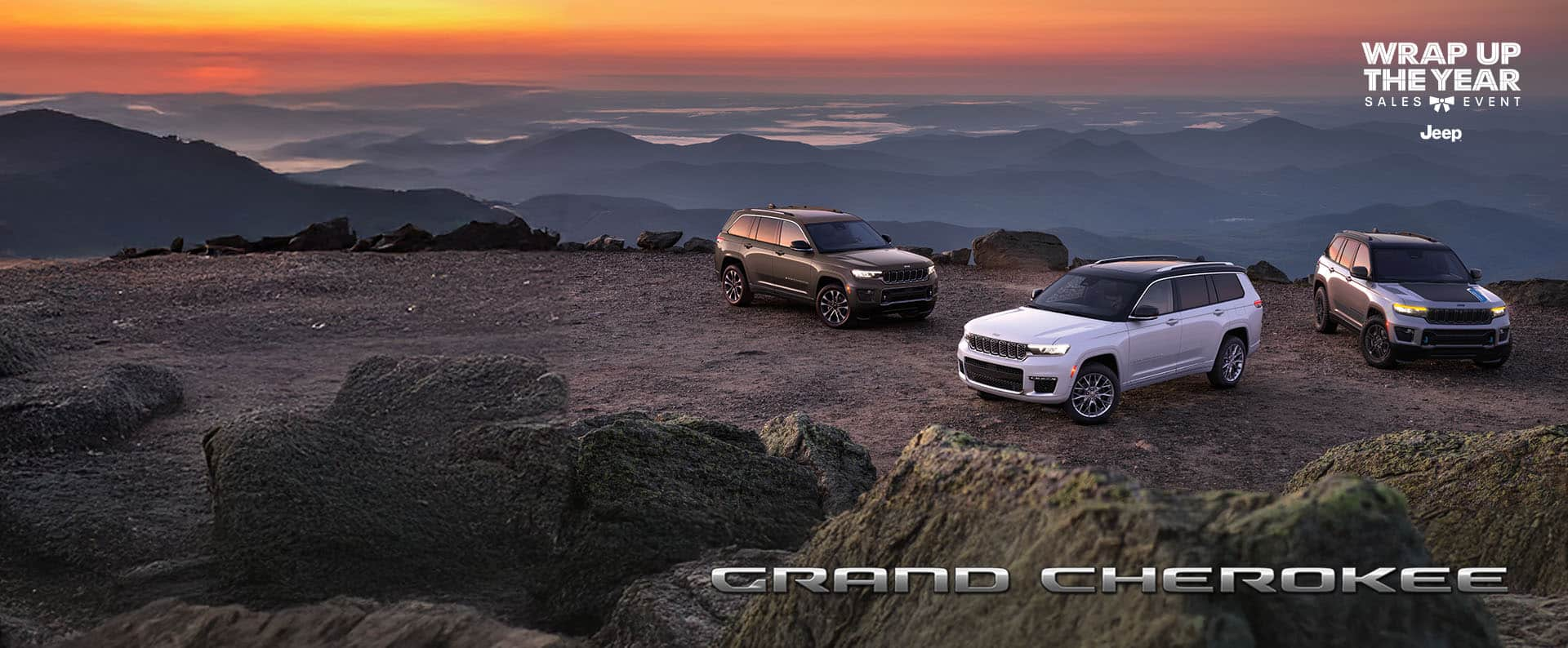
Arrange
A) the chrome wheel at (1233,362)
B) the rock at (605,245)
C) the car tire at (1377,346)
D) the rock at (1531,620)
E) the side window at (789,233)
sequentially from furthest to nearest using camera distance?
the rock at (605,245)
the side window at (789,233)
the car tire at (1377,346)
the chrome wheel at (1233,362)
the rock at (1531,620)

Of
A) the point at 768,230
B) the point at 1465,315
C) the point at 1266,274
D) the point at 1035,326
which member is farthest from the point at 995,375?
the point at 1266,274

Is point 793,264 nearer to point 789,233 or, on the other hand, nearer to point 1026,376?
point 789,233

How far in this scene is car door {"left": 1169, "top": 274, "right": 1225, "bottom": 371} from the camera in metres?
13.4

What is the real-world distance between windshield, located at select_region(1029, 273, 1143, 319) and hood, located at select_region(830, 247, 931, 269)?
468cm

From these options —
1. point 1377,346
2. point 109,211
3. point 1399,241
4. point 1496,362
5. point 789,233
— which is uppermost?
point 789,233

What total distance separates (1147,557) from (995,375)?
379 inches

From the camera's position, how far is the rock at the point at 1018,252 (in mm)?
25703

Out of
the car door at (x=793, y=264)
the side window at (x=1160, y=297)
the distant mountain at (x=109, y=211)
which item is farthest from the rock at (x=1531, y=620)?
the distant mountain at (x=109, y=211)

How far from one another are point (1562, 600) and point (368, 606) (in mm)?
6031

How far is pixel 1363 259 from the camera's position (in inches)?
649

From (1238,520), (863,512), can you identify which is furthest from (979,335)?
(1238,520)

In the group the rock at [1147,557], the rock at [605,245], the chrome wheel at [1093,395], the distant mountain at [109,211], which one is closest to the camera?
the rock at [1147,557]

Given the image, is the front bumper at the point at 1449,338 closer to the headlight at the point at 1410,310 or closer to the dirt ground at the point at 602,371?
the headlight at the point at 1410,310

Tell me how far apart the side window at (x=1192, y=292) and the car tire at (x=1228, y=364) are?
2.55 ft
